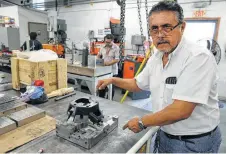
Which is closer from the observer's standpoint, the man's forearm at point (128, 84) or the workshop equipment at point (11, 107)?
the workshop equipment at point (11, 107)

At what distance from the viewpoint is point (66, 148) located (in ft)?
3.02

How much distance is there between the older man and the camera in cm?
90

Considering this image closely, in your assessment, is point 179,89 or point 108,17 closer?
point 179,89

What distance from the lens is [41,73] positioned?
5.26 ft

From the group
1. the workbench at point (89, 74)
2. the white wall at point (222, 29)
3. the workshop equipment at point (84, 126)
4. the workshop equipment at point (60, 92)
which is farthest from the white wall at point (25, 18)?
the workshop equipment at point (84, 126)

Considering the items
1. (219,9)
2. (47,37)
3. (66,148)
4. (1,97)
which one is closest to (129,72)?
(219,9)

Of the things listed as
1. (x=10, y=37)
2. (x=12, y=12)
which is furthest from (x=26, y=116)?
(x=12, y=12)

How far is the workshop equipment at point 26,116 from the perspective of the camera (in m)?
1.09

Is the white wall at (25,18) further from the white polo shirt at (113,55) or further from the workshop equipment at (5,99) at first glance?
the workshop equipment at (5,99)

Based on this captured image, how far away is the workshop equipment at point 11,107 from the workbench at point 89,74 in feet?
5.15

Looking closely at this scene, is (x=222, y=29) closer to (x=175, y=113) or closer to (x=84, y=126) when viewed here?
(x=175, y=113)

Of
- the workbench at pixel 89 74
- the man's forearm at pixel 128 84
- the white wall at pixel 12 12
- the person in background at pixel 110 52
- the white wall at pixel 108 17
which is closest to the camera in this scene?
the man's forearm at pixel 128 84

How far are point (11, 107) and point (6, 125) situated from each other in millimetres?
217

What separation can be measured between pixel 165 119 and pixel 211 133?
0.43 m
